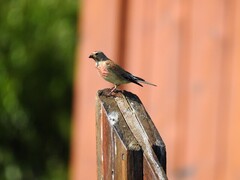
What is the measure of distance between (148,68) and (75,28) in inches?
150

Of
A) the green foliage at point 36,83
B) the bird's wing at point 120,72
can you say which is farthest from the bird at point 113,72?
the green foliage at point 36,83

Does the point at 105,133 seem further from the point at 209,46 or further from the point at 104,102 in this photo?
the point at 209,46

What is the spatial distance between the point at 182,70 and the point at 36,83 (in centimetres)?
405

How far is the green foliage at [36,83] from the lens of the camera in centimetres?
930

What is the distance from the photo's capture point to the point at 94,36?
6602 mm

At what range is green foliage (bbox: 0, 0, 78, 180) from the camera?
9305 millimetres

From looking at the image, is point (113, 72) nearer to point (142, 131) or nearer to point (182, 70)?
point (142, 131)

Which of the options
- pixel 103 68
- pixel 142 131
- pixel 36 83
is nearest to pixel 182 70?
pixel 103 68

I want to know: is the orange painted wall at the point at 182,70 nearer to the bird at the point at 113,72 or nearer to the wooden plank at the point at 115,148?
the bird at the point at 113,72

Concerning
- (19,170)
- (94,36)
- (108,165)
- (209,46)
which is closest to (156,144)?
(108,165)

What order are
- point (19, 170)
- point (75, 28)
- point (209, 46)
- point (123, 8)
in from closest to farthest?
point (209, 46) < point (123, 8) < point (19, 170) < point (75, 28)

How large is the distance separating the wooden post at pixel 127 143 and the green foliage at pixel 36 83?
21.6 ft

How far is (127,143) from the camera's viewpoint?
97.0 inches

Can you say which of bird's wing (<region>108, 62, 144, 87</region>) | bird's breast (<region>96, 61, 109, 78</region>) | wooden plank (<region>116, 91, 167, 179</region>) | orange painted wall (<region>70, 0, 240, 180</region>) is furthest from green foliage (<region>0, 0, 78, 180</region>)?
wooden plank (<region>116, 91, 167, 179</region>)
